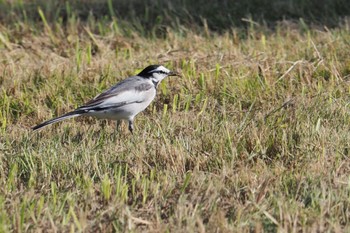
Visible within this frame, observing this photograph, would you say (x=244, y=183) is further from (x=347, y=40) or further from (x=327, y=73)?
(x=347, y=40)

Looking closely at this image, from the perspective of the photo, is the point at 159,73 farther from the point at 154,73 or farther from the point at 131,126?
the point at 131,126

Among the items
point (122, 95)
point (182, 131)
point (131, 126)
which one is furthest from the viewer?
point (122, 95)

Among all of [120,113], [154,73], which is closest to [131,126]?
[120,113]

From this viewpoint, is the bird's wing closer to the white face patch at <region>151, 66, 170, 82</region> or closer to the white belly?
the white belly

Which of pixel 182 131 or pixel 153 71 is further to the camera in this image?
pixel 153 71

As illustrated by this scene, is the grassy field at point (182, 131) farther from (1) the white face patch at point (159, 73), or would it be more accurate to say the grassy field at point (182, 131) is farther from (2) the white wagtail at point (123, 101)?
(1) the white face patch at point (159, 73)

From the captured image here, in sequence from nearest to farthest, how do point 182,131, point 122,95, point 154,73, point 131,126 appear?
point 182,131, point 131,126, point 122,95, point 154,73

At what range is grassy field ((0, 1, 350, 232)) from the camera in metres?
5.11

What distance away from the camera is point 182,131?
676 centimetres

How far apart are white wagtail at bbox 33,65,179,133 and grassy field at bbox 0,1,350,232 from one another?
0.15m

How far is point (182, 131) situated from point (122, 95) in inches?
28.2

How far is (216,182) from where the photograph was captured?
215 inches

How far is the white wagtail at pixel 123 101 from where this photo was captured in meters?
6.95

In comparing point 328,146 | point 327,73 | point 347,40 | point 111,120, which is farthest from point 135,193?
point 347,40
